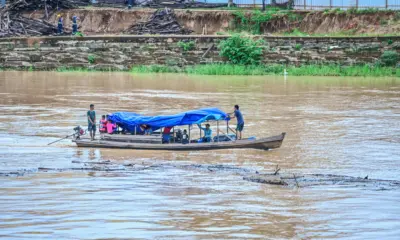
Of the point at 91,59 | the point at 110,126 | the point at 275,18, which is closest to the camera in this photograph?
the point at 110,126

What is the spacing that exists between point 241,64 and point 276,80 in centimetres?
456

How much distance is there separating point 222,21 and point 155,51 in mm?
6507

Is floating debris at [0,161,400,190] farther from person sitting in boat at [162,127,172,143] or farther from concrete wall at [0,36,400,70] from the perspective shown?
concrete wall at [0,36,400,70]

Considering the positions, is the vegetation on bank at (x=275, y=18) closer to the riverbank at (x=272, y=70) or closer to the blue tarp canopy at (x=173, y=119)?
the riverbank at (x=272, y=70)

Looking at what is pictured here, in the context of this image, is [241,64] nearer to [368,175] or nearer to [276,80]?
[276,80]

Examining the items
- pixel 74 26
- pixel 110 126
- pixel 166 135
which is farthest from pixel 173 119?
pixel 74 26

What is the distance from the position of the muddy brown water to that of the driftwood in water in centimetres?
1414

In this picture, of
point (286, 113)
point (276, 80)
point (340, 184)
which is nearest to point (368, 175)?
point (340, 184)

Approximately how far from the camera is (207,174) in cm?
1608

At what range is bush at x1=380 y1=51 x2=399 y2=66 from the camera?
1618 inches

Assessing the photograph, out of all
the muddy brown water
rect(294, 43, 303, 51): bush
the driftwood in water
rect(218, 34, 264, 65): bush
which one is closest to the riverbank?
rect(218, 34, 264, 65): bush

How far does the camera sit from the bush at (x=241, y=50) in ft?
140

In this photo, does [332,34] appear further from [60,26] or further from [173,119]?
[173,119]

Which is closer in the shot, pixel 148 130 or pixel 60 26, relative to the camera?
pixel 148 130
